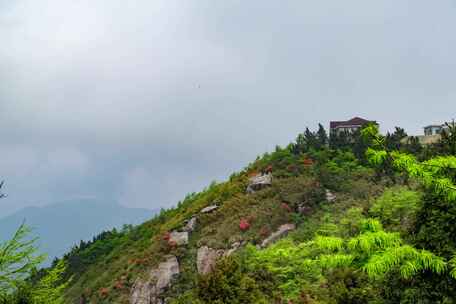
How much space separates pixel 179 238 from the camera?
33188 millimetres

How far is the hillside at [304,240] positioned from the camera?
6.38m

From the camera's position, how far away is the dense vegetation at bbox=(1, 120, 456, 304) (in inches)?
247

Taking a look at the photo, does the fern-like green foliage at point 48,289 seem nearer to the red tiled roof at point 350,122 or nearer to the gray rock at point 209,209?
the gray rock at point 209,209

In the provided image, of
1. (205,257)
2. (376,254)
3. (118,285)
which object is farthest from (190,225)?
(376,254)

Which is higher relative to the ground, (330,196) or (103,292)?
(330,196)

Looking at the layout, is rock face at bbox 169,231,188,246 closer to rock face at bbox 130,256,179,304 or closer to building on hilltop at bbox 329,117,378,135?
rock face at bbox 130,256,179,304

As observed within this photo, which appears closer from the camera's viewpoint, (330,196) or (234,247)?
(234,247)

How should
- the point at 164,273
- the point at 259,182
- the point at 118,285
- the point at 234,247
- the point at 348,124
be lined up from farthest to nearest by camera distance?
the point at 348,124
the point at 259,182
the point at 118,285
the point at 164,273
the point at 234,247

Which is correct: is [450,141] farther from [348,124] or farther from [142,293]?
[348,124]

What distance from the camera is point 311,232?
26.2 m

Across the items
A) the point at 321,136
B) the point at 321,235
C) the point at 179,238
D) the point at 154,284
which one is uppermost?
the point at 321,136

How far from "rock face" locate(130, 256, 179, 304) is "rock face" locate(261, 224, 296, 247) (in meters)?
6.53

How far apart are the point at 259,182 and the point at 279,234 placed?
8560mm

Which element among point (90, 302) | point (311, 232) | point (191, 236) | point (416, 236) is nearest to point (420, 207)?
point (416, 236)
